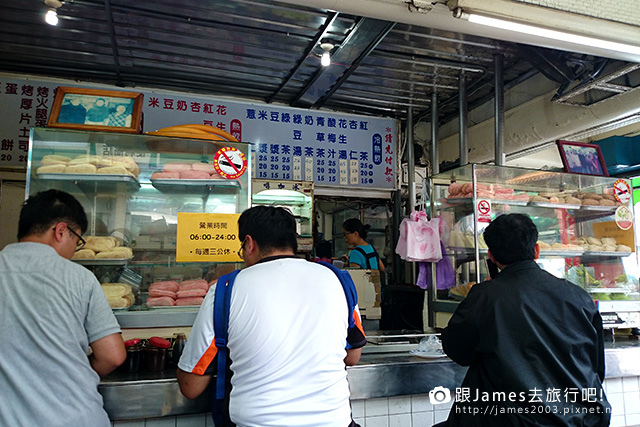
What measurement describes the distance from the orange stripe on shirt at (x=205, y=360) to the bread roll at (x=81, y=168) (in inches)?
58.0

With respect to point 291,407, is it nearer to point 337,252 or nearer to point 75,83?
point 75,83

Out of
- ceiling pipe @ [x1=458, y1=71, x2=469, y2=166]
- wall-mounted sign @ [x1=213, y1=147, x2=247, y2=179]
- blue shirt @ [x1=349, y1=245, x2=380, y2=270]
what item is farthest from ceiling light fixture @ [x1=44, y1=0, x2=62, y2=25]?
ceiling pipe @ [x1=458, y1=71, x2=469, y2=166]

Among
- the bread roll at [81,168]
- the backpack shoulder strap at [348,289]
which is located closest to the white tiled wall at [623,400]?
the backpack shoulder strap at [348,289]

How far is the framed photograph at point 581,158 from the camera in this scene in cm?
427

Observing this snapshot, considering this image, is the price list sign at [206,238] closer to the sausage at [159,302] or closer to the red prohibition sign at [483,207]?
the sausage at [159,302]

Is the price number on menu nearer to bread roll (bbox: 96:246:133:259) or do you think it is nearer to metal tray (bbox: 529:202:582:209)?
bread roll (bbox: 96:246:133:259)

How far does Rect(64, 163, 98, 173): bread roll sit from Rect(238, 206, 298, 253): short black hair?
4.19 feet

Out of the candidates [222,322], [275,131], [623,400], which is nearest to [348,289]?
[222,322]

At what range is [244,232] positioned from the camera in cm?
184

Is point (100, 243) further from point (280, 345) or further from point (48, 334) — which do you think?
point (280, 345)

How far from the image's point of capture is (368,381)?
2428 mm

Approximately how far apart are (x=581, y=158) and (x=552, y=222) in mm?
671

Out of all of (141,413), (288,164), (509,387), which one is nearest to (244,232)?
(141,413)

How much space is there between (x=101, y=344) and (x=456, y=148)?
234 inches
